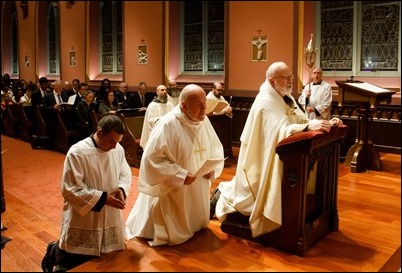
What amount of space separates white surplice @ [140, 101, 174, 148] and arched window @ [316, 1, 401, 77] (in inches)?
117

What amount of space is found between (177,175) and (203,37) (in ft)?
25.1

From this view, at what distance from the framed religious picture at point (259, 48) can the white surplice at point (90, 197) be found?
4865mm

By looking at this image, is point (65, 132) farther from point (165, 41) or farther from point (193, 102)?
point (193, 102)

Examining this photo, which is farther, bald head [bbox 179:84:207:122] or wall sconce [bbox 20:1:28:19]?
wall sconce [bbox 20:1:28:19]

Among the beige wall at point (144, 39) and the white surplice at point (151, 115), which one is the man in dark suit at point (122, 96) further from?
the white surplice at point (151, 115)

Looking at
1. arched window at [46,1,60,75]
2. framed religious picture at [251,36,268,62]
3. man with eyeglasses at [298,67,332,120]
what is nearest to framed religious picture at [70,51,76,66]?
arched window at [46,1,60,75]

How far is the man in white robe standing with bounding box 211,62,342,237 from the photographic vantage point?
3.49 meters

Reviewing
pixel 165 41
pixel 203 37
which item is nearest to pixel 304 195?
pixel 203 37

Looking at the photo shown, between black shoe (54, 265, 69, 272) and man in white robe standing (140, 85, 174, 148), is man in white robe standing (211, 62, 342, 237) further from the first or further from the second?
man in white robe standing (140, 85, 174, 148)

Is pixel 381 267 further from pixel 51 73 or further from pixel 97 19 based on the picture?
pixel 51 73

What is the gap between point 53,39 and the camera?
55.0ft

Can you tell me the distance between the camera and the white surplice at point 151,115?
7062 mm

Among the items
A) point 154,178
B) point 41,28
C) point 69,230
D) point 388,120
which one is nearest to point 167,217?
point 154,178

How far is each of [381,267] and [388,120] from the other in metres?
4.60
